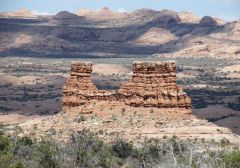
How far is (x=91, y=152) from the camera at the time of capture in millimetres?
34438

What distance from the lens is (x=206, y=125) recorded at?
4038 cm

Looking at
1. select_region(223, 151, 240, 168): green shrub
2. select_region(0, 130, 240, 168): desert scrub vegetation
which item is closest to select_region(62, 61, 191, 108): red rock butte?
select_region(0, 130, 240, 168): desert scrub vegetation

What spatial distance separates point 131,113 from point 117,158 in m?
5.38

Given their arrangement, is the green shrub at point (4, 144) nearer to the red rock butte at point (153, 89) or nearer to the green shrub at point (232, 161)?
the red rock butte at point (153, 89)

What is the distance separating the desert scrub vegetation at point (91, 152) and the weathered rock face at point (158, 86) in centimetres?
309

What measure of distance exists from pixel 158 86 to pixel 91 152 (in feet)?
24.4

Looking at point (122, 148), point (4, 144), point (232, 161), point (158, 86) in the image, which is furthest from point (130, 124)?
point (232, 161)

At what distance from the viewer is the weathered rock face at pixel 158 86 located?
130ft

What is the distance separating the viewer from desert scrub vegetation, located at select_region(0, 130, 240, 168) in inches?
1211

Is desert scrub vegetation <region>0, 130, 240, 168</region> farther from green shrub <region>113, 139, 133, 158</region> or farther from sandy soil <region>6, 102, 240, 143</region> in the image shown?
sandy soil <region>6, 102, 240, 143</region>

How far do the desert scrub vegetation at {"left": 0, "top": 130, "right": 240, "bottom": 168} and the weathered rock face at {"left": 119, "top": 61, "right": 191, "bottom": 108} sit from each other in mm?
3086

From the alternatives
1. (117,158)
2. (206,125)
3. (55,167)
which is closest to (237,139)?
(206,125)

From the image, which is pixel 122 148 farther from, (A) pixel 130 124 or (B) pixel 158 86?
(B) pixel 158 86

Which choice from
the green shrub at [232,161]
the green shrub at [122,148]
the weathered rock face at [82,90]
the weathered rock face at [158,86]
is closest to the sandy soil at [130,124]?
the weathered rock face at [82,90]
